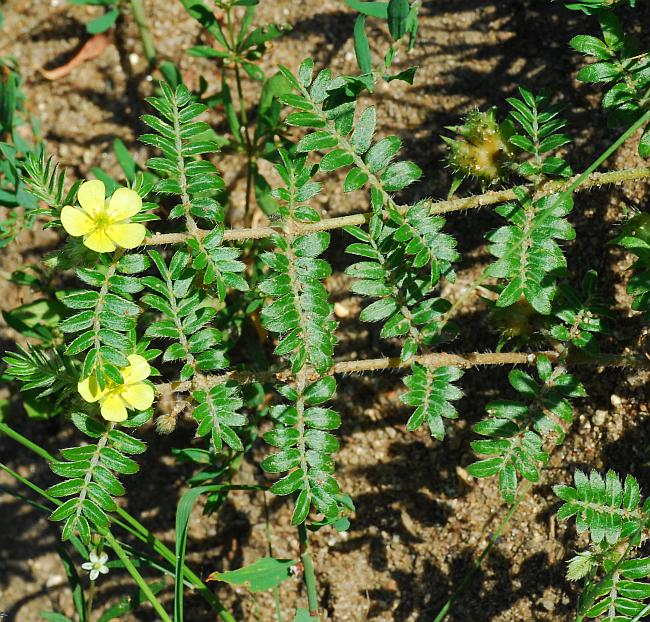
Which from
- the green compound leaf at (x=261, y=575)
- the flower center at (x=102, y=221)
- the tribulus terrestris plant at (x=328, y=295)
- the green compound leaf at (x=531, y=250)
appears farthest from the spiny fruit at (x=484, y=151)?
the green compound leaf at (x=261, y=575)

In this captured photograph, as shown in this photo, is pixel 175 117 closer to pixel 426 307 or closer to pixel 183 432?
pixel 426 307

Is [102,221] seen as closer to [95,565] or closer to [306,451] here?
[306,451]

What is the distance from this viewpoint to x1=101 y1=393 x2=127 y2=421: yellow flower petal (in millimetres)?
2146

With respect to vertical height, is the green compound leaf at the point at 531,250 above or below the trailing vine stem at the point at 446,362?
above

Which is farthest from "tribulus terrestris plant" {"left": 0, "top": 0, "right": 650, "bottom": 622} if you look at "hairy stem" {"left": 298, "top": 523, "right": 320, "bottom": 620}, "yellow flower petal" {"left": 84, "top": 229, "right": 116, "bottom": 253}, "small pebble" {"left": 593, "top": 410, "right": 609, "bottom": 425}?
"small pebble" {"left": 593, "top": 410, "right": 609, "bottom": 425}

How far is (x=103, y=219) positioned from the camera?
6.91ft

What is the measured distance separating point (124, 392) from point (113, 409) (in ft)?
0.19

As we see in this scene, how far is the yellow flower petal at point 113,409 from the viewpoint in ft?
7.04

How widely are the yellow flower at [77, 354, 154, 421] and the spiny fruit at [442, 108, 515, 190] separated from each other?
1.14 metres

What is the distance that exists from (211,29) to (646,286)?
1.76m

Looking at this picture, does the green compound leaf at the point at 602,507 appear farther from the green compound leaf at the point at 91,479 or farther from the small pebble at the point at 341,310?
the green compound leaf at the point at 91,479

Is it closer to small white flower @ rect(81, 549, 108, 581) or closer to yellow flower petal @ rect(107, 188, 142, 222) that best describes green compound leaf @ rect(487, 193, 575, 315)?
yellow flower petal @ rect(107, 188, 142, 222)

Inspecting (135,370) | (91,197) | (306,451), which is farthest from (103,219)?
(306,451)

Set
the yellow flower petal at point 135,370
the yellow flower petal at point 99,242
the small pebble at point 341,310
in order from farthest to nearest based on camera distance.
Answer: the small pebble at point 341,310 → the yellow flower petal at point 135,370 → the yellow flower petal at point 99,242
